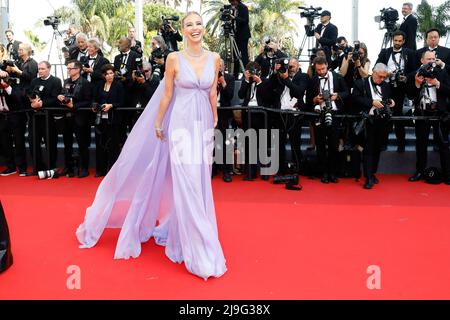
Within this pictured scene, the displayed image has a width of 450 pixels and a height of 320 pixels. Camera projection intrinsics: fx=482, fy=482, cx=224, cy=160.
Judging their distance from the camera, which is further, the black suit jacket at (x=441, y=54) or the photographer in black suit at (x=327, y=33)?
the photographer in black suit at (x=327, y=33)

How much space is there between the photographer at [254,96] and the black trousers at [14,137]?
3.46 m

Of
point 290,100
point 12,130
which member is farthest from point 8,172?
point 290,100

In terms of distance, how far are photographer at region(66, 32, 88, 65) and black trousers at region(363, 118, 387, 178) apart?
15.4ft

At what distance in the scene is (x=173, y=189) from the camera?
3.54 metres

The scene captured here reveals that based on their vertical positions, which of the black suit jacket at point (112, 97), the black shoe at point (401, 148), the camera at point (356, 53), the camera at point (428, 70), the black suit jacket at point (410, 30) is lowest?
the black shoe at point (401, 148)

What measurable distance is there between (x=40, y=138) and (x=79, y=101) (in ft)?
3.12

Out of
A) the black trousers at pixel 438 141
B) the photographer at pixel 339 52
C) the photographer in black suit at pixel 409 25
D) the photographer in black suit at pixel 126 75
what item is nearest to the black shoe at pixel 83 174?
the photographer in black suit at pixel 126 75

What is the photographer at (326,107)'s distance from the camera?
6.54 metres

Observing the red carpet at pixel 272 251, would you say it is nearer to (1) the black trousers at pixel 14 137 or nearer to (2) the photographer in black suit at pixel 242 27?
(1) the black trousers at pixel 14 137

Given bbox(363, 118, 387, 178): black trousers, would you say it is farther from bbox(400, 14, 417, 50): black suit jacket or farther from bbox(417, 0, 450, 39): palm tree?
bbox(417, 0, 450, 39): palm tree

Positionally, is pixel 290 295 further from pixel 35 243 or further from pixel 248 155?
pixel 248 155

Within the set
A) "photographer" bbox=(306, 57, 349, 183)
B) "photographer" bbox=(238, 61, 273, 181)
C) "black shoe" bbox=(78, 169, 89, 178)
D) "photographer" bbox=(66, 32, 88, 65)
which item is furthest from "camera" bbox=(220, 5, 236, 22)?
"black shoe" bbox=(78, 169, 89, 178)

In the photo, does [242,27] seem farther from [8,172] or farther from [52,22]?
[8,172]

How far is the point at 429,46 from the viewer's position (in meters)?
7.32
